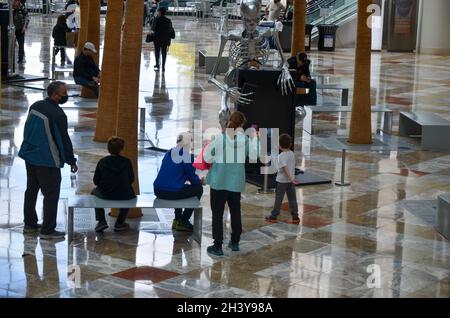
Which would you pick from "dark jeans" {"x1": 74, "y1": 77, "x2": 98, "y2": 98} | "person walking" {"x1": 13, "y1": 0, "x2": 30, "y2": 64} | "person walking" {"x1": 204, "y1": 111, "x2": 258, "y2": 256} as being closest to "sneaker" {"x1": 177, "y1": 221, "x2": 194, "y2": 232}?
"person walking" {"x1": 204, "y1": 111, "x2": 258, "y2": 256}

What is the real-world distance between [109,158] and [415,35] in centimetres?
2990

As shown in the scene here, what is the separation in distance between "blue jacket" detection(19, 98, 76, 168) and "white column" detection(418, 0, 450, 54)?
29781mm

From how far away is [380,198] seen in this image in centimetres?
1439

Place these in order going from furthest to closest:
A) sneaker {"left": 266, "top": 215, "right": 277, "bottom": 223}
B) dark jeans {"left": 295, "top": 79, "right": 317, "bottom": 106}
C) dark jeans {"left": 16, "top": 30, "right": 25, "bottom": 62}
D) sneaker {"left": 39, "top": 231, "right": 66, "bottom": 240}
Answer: dark jeans {"left": 16, "top": 30, "right": 25, "bottom": 62}, dark jeans {"left": 295, "top": 79, "right": 317, "bottom": 106}, sneaker {"left": 266, "top": 215, "right": 277, "bottom": 223}, sneaker {"left": 39, "top": 231, "right": 66, "bottom": 240}

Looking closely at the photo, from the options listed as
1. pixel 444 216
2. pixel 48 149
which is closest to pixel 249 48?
pixel 444 216

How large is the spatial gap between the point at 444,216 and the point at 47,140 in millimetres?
5064

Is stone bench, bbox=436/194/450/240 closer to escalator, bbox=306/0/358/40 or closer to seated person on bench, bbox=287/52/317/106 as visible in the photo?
seated person on bench, bbox=287/52/317/106

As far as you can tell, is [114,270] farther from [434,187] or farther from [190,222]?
[434,187]

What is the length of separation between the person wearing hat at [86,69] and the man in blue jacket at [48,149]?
8.42 meters

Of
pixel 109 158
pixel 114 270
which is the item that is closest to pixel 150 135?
pixel 109 158

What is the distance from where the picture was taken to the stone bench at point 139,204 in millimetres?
11562

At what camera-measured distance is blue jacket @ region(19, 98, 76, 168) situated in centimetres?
1159

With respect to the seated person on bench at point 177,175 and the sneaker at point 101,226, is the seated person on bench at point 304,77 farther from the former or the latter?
the sneaker at point 101,226

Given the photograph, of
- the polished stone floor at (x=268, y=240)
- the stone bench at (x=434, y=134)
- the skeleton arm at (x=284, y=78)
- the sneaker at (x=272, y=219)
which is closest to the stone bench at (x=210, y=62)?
the polished stone floor at (x=268, y=240)
